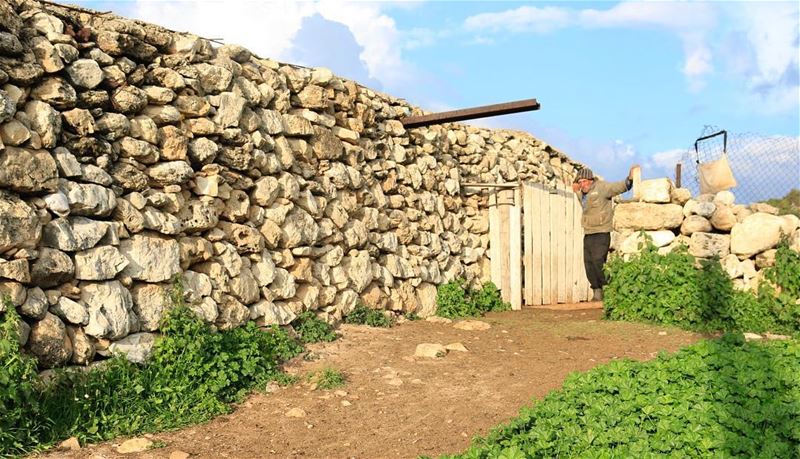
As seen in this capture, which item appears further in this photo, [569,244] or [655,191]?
[569,244]

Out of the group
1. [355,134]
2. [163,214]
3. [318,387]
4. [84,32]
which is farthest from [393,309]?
[84,32]

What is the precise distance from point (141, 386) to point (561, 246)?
774 cm

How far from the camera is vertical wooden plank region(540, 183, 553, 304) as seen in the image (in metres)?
11.0

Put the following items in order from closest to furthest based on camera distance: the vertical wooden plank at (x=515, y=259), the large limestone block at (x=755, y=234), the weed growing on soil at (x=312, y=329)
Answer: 1. the weed growing on soil at (x=312, y=329)
2. the large limestone block at (x=755, y=234)
3. the vertical wooden plank at (x=515, y=259)

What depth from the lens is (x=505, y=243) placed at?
10.6 meters

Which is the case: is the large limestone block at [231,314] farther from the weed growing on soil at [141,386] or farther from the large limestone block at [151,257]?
the large limestone block at [151,257]

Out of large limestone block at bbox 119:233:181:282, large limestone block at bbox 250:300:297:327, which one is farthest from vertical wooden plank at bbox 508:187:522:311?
large limestone block at bbox 119:233:181:282

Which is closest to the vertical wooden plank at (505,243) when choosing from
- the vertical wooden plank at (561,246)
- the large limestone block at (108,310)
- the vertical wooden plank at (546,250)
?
the vertical wooden plank at (546,250)

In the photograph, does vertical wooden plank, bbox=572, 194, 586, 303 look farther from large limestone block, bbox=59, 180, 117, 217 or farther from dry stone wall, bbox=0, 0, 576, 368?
large limestone block, bbox=59, 180, 117, 217

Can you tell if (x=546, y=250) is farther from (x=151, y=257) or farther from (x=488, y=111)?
(x=151, y=257)

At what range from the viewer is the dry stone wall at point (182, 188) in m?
5.16

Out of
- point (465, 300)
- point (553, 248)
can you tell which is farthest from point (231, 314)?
point (553, 248)

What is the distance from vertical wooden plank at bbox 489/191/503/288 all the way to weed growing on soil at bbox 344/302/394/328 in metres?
2.78

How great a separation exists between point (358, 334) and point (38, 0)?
4330 millimetres
